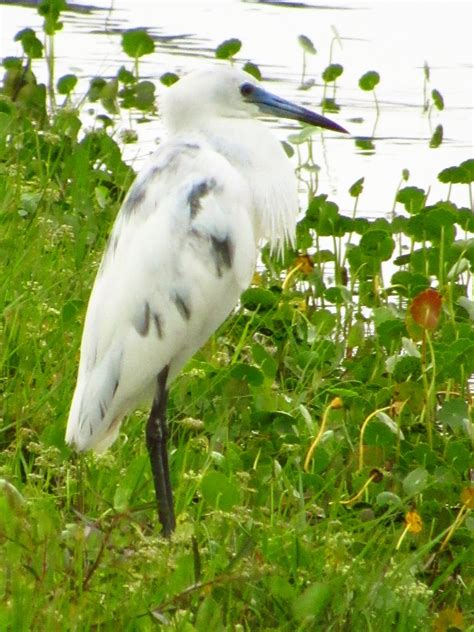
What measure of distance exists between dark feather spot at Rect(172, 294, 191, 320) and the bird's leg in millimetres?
159

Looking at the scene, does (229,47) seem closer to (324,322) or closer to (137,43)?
(137,43)

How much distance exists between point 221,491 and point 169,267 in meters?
0.75

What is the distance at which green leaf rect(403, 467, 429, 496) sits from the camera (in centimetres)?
372

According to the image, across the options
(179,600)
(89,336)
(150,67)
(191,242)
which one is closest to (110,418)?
(89,336)

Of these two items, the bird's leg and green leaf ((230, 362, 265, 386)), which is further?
green leaf ((230, 362, 265, 386))

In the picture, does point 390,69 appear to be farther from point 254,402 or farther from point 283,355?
point 254,402

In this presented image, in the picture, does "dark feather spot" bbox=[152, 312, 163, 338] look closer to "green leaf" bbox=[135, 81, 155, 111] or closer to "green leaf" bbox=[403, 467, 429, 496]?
"green leaf" bbox=[403, 467, 429, 496]

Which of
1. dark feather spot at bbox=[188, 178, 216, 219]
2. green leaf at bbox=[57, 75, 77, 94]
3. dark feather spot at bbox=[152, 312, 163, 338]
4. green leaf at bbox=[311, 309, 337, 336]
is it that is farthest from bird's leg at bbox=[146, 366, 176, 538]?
green leaf at bbox=[57, 75, 77, 94]

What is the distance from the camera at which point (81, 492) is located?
3.55m

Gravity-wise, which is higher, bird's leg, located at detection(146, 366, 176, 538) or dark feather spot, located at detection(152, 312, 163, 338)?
dark feather spot, located at detection(152, 312, 163, 338)

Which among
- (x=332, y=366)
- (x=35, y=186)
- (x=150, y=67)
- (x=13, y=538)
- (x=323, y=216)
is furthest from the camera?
(x=150, y=67)

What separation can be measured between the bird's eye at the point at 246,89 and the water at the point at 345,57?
8.25ft

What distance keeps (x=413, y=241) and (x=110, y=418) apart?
1.53 meters

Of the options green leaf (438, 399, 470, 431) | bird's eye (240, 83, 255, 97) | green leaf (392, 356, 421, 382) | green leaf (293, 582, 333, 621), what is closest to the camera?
green leaf (293, 582, 333, 621)
